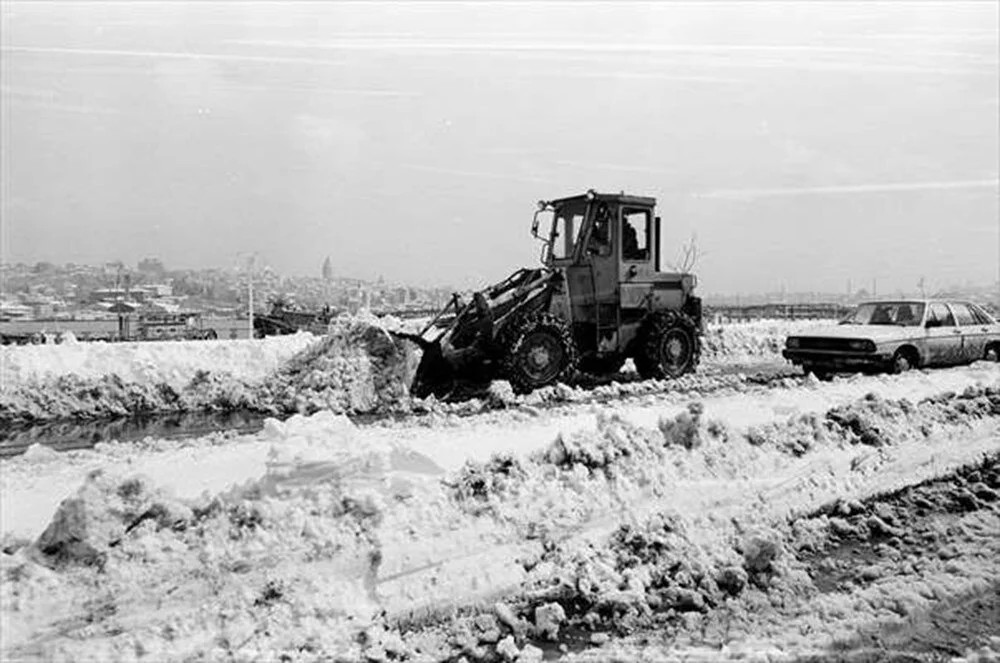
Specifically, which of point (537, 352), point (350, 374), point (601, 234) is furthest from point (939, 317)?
point (350, 374)

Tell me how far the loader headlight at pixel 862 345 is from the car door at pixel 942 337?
1540mm

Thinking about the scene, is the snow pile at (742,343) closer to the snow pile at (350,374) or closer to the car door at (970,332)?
the car door at (970,332)

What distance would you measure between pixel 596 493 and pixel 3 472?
4.63m

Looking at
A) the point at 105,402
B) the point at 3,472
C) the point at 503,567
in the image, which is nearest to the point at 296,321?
the point at 105,402

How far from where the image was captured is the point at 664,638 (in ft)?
16.1

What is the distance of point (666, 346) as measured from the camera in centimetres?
1447

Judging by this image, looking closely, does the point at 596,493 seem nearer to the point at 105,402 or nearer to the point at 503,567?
the point at 503,567

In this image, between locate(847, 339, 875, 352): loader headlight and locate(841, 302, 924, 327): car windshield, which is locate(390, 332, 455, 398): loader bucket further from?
locate(841, 302, 924, 327): car windshield

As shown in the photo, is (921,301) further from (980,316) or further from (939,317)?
(980,316)

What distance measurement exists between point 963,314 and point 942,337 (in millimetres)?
1255

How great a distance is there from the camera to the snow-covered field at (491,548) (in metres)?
4.59

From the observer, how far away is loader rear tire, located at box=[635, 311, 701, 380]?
14.3 metres

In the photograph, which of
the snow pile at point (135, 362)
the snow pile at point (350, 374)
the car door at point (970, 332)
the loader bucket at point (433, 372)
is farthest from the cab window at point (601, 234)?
the car door at point (970, 332)

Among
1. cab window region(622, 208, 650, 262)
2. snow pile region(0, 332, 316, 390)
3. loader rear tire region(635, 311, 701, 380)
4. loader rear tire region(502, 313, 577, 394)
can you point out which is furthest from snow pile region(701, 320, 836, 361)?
snow pile region(0, 332, 316, 390)
